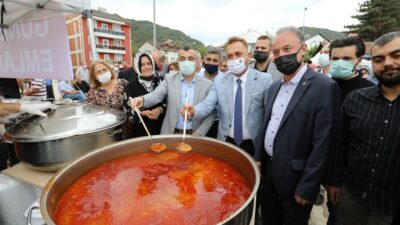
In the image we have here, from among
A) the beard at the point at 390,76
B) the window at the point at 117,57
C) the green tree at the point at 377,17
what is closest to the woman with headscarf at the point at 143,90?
the beard at the point at 390,76

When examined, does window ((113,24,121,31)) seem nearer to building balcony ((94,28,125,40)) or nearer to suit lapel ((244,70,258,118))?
building balcony ((94,28,125,40))

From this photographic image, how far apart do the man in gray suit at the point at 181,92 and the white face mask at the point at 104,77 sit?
2.99 feet

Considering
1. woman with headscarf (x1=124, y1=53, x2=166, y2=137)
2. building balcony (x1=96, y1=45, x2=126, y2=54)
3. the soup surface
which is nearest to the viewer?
the soup surface

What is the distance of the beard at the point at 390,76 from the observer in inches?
62.1

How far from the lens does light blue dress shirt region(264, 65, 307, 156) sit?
194cm

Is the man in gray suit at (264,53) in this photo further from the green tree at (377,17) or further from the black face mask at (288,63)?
the green tree at (377,17)

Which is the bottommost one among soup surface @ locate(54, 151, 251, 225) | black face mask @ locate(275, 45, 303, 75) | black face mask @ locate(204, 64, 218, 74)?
soup surface @ locate(54, 151, 251, 225)

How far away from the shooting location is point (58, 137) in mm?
1779

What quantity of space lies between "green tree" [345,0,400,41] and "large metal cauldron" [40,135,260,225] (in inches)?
1500

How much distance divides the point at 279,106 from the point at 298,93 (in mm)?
233

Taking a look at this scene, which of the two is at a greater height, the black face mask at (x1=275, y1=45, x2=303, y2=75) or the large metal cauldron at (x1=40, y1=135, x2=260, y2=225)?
the black face mask at (x1=275, y1=45, x2=303, y2=75)

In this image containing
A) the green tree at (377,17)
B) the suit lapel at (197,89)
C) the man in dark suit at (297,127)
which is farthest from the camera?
the green tree at (377,17)

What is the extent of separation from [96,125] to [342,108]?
6.73ft

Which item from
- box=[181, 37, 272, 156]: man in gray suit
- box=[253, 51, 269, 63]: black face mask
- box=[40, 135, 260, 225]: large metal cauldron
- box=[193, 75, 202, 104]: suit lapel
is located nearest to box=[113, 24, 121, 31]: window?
box=[253, 51, 269, 63]: black face mask
